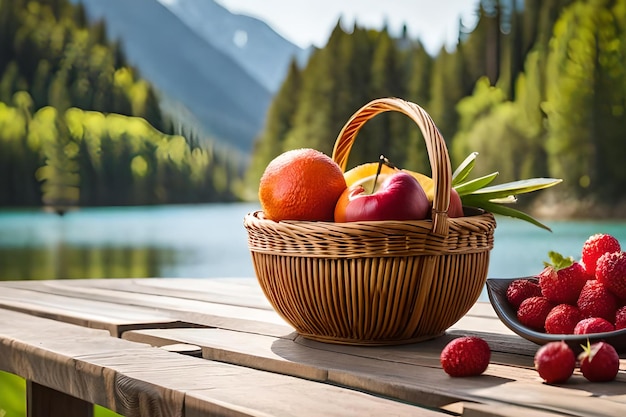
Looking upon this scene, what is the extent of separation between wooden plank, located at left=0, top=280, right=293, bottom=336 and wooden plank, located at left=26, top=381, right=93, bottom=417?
12cm

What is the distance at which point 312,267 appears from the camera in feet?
3.02

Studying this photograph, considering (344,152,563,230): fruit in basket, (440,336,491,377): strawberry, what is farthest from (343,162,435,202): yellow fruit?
(440,336,491,377): strawberry

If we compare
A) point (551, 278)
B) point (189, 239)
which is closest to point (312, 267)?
point (551, 278)

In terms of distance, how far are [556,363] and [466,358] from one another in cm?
9

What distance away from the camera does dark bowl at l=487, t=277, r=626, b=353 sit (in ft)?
2.64

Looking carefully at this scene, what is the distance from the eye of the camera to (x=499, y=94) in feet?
18.4

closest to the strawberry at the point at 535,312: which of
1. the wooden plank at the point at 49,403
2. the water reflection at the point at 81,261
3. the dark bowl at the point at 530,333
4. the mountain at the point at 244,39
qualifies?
the dark bowl at the point at 530,333

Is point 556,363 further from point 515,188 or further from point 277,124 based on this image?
point 277,124

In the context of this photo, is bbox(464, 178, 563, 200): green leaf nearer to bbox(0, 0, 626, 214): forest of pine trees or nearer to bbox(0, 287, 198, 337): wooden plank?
bbox(0, 287, 198, 337): wooden plank

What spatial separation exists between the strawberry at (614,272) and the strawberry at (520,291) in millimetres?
102

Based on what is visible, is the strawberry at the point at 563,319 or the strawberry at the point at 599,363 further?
the strawberry at the point at 563,319

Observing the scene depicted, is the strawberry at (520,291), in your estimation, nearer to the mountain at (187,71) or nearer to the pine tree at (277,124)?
the pine tree at (277,124)

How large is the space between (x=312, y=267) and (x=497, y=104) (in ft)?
16.1

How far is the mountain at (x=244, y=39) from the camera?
569 centimetres
